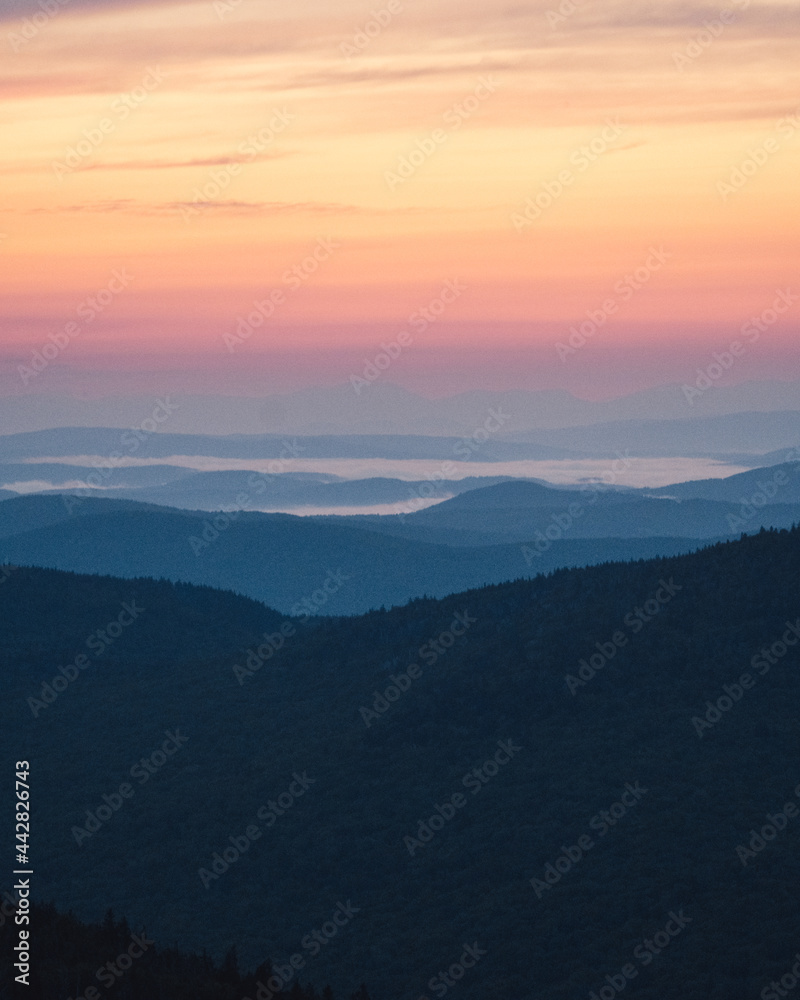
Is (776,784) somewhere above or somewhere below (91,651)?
above

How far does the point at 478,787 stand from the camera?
5997cm

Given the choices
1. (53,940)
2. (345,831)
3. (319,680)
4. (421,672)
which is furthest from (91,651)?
(53,940)

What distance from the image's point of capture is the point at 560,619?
3051 inches

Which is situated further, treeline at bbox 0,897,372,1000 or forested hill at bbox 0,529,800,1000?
forested hill at bbox 0,529,800,1000

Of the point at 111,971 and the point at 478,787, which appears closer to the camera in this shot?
the point at 111,971

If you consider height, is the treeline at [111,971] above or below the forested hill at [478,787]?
above

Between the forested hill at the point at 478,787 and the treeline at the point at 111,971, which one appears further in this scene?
the forested hill at the point at 478,787

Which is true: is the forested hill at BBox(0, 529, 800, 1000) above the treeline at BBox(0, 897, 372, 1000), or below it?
below

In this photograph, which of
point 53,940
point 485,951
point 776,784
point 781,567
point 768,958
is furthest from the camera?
point 781,567

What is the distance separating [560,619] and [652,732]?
16523 mm

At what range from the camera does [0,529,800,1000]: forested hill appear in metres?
44.2

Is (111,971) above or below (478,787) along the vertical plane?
above

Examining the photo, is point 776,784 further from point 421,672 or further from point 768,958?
point 421,672

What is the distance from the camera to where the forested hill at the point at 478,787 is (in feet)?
145
